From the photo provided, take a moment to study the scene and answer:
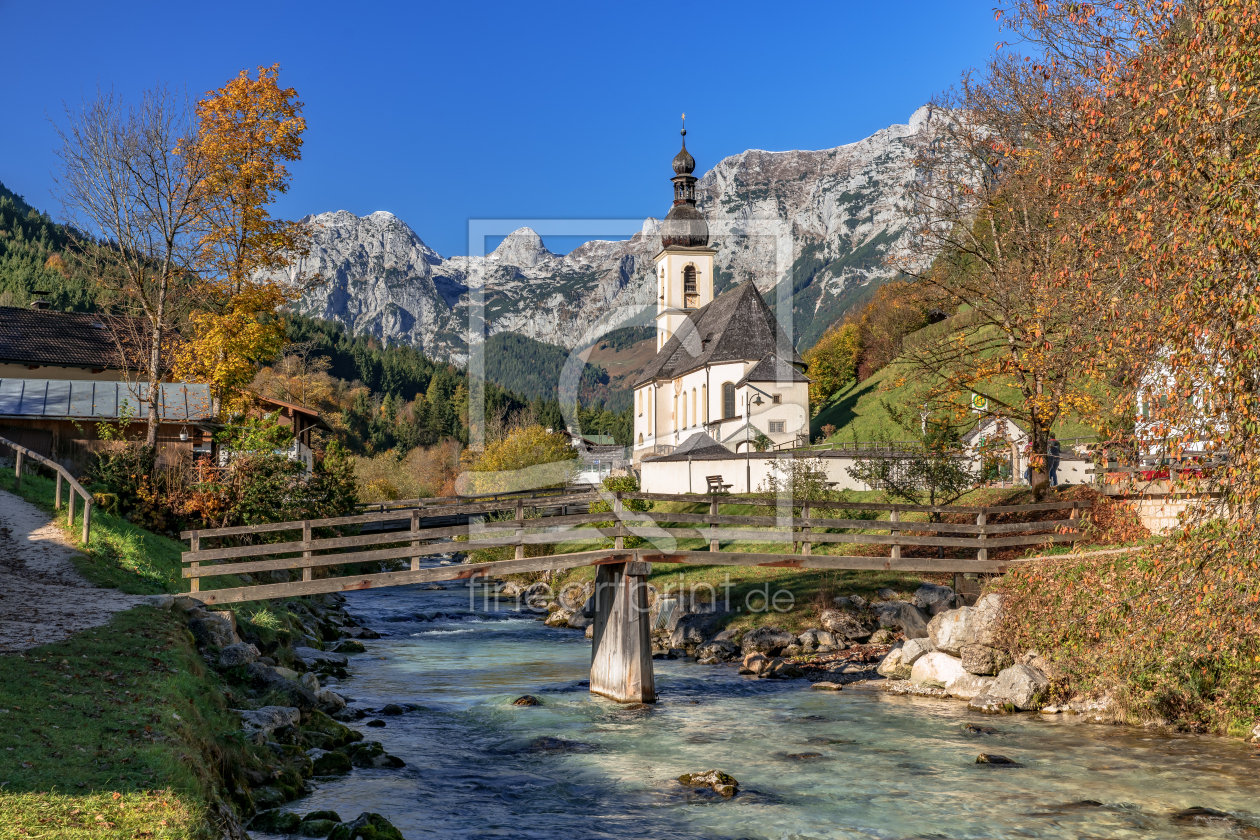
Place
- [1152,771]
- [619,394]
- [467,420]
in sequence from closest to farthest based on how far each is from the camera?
[1152,771], [467,420], [619,394]

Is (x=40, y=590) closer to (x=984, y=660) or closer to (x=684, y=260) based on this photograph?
(x=984, y=660)

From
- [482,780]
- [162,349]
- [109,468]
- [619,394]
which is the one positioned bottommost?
[482,780]

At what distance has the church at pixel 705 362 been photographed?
57969 mm

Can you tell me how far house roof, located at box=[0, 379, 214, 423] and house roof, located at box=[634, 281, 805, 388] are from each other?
37.4 meters

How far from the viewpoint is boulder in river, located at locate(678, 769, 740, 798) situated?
12.0 meters

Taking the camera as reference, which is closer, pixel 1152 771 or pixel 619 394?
pixel 1152 771

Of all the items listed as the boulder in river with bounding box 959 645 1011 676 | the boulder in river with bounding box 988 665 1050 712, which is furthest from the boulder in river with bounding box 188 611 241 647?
the boulder in river with bounding box 959 645 1011 676

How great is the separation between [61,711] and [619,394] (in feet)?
455

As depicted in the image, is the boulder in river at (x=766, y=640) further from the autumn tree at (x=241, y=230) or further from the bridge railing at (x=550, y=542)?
the autumn tree at (x=241, y=230)

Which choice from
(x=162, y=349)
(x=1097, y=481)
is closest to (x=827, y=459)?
(x=1097, y=481)

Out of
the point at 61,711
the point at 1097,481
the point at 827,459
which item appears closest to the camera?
the point at 61,711

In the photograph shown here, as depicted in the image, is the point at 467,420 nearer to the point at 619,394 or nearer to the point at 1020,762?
the point at 619,394

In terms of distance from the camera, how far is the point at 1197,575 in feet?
30.9

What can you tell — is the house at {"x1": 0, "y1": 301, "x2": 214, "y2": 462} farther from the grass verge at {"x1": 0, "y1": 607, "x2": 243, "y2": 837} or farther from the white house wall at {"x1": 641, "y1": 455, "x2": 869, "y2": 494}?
the white house wall at {"x1": 641, "y1": 455, "x2": 869, "y2": 494}
